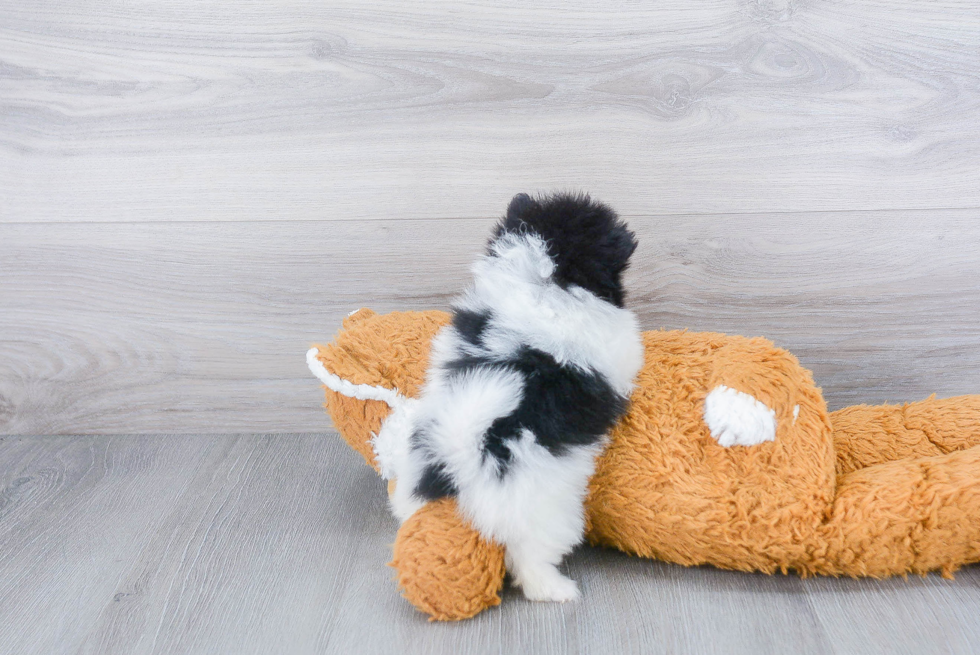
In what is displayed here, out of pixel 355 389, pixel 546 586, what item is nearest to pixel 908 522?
pixel 546 586

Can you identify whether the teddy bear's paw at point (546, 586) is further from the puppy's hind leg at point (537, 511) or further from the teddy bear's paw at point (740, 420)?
the teddy bear's paw at point (740, 420)

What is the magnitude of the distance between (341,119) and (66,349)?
547mm

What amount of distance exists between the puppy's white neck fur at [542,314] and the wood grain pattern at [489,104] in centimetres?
31

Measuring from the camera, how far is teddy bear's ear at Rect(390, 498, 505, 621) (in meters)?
0.68

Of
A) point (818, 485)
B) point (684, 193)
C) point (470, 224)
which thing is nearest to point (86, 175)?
point (470, 224)

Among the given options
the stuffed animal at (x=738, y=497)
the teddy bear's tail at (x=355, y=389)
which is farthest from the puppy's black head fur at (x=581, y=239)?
the teddy bear's tail at (x=355, y=389)

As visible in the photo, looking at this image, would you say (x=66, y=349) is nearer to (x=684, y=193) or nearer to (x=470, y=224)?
(x=470, y=224)

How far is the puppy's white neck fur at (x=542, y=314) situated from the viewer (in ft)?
2.33

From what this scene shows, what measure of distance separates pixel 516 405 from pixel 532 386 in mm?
24

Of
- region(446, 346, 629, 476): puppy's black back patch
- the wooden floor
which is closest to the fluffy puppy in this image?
region(446, 346, 629, 476): puppy's black back patch

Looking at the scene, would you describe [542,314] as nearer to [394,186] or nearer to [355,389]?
[355,389]

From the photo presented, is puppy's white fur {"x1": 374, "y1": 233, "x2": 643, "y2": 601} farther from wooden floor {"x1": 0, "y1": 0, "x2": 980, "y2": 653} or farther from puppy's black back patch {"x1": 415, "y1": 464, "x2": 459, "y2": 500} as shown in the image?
wooden floor {"x1": 0, "y1": 0, "x2": 980, "y2": 653}

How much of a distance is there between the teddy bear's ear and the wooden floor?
17 cm

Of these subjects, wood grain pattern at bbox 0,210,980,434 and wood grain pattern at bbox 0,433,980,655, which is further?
wood grain pattern at bbox 0,210,980,434
